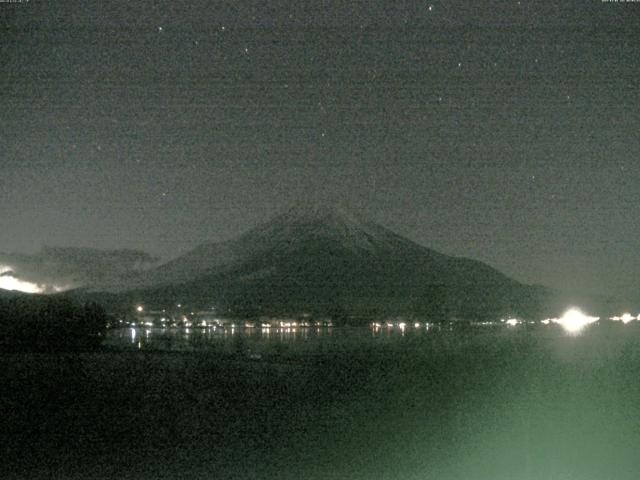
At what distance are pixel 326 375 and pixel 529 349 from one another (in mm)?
12454

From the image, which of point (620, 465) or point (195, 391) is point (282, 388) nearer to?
point (195, 391)

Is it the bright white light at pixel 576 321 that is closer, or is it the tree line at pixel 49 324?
the tree line at pixel 49 324

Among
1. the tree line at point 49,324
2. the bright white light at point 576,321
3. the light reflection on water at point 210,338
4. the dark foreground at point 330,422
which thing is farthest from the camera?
the bright white light at point 576,321

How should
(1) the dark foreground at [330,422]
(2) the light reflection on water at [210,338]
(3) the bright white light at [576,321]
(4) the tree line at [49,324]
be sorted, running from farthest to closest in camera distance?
(3) the bright white light at [576,321]
(2) the light reflection on water at [210,338]
(4) the tree line at [49,324]
(1) the dark foreground at [330,422]

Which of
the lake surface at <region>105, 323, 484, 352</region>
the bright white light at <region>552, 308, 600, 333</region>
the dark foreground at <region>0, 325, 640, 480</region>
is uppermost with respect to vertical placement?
the bright white light at <region>552, 308, 600, 333</region>

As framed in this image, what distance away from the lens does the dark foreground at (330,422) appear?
12.5m

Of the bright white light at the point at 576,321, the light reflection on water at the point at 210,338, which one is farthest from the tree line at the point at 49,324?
the bright white light at the point at 576,321

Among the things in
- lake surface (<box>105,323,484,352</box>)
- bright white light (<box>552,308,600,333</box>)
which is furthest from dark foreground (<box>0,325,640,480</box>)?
bright white light (<box>552,308,600,333</box>)

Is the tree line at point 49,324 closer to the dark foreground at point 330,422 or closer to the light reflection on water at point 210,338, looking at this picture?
the light reflection on water at point 210,338

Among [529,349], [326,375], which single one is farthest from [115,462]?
[529,349]

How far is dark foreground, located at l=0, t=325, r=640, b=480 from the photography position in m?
12.5

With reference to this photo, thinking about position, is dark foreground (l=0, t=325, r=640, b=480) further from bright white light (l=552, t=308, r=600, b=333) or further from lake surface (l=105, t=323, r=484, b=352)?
bright white light (l=552, t=308, r=600, b=333)

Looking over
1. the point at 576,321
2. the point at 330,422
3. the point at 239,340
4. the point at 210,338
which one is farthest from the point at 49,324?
the point at 576,321

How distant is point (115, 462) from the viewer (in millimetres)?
12914
